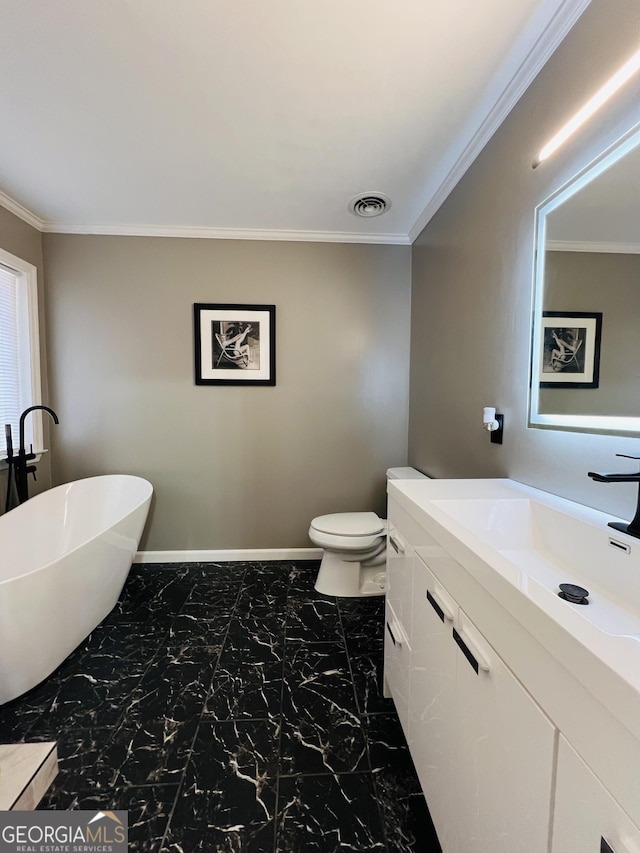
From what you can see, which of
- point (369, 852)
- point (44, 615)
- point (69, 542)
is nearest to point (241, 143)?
point (44, 615)

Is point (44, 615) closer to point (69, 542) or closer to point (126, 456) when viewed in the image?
point (69, 542)

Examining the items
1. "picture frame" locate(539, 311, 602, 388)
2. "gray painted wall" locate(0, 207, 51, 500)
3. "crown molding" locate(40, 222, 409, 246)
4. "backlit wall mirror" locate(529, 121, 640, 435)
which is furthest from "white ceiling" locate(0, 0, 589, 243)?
"picture frame" locate(539, 311, 602, 388)

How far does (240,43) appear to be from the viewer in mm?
1258

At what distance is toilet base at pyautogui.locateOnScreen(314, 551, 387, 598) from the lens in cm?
228

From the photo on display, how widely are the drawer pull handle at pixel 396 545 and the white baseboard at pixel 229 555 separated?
152cm

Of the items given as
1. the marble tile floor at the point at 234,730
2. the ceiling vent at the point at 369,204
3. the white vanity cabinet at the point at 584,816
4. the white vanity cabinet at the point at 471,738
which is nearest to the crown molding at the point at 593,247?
the white vanity cabinet at the point at 471,738

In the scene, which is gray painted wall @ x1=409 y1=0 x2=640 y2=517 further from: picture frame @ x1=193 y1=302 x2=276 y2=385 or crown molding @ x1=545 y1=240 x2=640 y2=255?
picture frame @ x1=193 y1=302 x2=276 y2=385

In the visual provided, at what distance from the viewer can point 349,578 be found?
7.48 feet

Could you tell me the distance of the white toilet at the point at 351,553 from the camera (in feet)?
7.03

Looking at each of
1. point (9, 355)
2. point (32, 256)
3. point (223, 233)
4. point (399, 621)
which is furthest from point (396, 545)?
point (32, 256)

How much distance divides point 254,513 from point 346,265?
79.2 inches

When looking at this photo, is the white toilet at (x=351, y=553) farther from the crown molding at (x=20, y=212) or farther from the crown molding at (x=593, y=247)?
the crown molding at (x=20, y=212)

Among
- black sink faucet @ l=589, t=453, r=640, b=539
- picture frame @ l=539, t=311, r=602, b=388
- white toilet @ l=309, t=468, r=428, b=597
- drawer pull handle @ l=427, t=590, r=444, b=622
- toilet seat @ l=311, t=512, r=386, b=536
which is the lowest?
white toilet @ l=309, t=468, r=428, b=597

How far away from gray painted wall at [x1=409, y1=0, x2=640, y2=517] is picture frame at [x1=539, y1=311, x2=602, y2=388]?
0.10 metres
